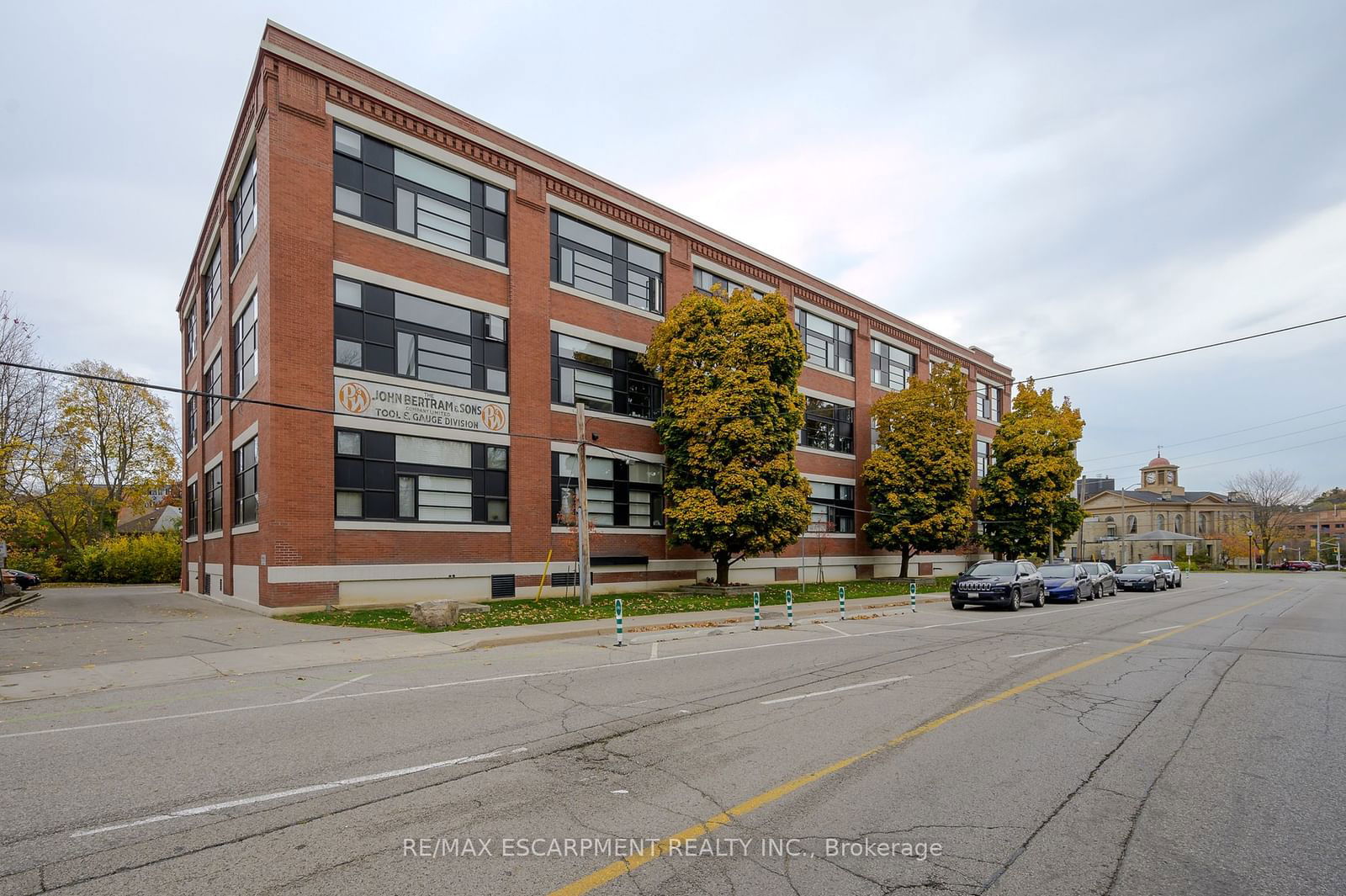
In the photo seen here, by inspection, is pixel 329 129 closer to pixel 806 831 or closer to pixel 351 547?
pixel 351 547

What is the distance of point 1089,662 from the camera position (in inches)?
475

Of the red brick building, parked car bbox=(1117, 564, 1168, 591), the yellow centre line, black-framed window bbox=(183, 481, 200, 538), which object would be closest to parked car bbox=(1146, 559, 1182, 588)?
parked car bbox=(1117, 564, 1168, 591)

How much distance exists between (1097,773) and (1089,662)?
268 inches

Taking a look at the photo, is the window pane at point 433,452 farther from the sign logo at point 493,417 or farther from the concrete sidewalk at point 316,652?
the concrete sidewalk at point 316,652

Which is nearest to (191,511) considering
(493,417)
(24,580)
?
(24,580)

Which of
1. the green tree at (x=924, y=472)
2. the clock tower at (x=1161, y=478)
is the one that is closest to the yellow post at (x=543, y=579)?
the green tree at (x=924, y=472)

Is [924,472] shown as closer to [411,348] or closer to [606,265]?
[606,265]

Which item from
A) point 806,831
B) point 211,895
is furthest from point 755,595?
point 211,895

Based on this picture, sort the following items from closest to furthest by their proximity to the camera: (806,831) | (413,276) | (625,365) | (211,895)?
(211,895) < (806,831) < (413,276) < (625,365)

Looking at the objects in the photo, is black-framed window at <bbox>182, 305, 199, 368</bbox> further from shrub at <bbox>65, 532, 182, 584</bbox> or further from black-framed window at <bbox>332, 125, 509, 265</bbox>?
black-framed window at <bbox>332, 125, 509, 265</bbox>

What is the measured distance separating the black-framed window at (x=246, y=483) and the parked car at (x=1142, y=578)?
38182 mm

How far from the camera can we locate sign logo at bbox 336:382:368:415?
20.2m

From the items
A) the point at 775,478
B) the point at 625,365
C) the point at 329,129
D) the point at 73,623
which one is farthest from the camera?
the point at 625,365

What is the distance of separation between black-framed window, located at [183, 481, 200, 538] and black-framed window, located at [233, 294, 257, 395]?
12.0 metres
